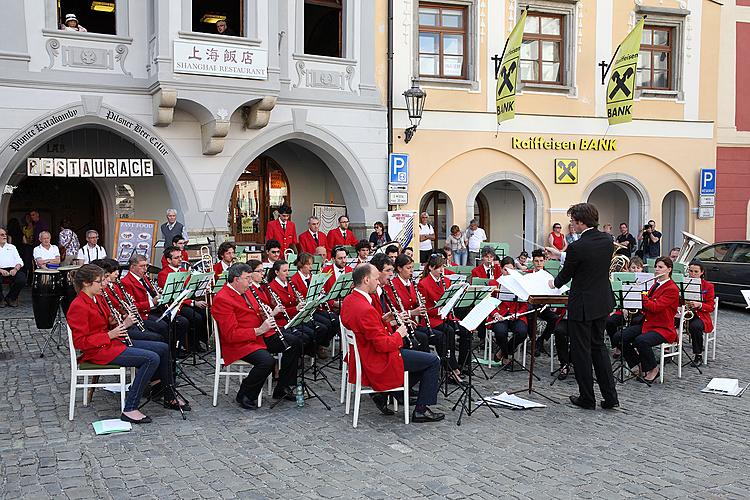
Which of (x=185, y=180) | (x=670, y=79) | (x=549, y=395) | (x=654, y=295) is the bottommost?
(x=549, y=395)

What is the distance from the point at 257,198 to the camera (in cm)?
1839

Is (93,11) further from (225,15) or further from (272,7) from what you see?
(272,7)

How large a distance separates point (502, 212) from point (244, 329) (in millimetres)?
14165

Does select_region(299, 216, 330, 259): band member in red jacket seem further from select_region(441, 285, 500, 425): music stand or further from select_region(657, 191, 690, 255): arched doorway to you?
select_region(657, 191, 690, 255): arched doorway

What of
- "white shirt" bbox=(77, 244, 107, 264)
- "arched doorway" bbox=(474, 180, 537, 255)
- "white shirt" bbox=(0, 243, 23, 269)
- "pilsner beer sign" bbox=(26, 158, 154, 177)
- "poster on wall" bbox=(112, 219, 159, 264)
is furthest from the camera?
"arched doorway" bbox=(474, 180, 537, 255)

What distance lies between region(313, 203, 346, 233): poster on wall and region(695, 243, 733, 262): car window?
8121mm

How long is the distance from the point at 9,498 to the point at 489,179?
14.2 m

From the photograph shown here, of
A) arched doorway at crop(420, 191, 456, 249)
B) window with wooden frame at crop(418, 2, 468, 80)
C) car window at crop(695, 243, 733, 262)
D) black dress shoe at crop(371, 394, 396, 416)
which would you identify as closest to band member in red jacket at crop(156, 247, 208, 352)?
black dress shoe at crop(371, 394, 396, 416)

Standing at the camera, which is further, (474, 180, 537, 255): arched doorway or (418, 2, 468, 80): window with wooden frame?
(474, 180, 537, 255): arched doorway

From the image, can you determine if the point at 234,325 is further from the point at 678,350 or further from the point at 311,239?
the point at 311,239

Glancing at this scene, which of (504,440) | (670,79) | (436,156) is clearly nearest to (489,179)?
(436,156)

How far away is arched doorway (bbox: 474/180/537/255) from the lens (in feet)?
A: 66.6

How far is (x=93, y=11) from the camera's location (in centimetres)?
1578

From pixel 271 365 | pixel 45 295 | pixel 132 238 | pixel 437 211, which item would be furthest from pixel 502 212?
pixel 271 365
